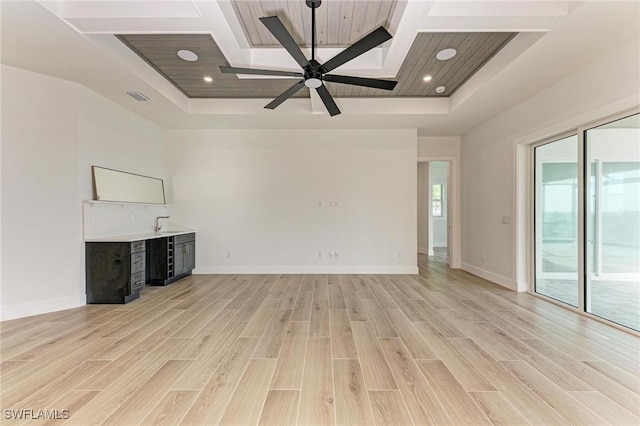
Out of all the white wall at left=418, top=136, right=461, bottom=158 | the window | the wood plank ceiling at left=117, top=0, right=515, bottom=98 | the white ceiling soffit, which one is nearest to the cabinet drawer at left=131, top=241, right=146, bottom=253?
the white ceiling soffit

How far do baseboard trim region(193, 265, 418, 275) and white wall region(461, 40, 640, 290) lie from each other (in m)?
1.39

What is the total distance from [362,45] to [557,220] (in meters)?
3.61

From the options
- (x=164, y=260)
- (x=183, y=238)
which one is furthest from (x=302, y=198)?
(x=164, y=260)

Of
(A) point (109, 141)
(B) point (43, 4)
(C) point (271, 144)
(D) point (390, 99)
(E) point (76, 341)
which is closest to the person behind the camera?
(B) point (43, 4)

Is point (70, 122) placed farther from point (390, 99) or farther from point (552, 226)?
point (552, 226)

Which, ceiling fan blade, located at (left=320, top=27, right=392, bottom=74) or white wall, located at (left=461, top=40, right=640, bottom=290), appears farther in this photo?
white wall, located at (left=461, top=40, right=640, bottom=290)

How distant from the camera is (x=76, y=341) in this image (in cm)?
259

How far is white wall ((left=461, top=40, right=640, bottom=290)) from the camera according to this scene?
2794 mm

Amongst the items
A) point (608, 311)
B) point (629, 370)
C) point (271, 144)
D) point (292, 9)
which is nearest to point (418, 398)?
point (629, 370)

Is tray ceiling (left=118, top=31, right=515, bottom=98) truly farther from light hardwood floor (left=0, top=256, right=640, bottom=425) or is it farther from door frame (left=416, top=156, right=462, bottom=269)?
light hardwood floor (left=0, top=256, right=640, bottom=425)

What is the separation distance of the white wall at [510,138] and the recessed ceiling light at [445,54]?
1.41m

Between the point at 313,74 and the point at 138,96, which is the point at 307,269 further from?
the point at 138,96

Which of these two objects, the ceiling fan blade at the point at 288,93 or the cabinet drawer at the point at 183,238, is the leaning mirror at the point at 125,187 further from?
the ceiling fan blade at the point at 288,93

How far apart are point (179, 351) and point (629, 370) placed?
11.7 feet
